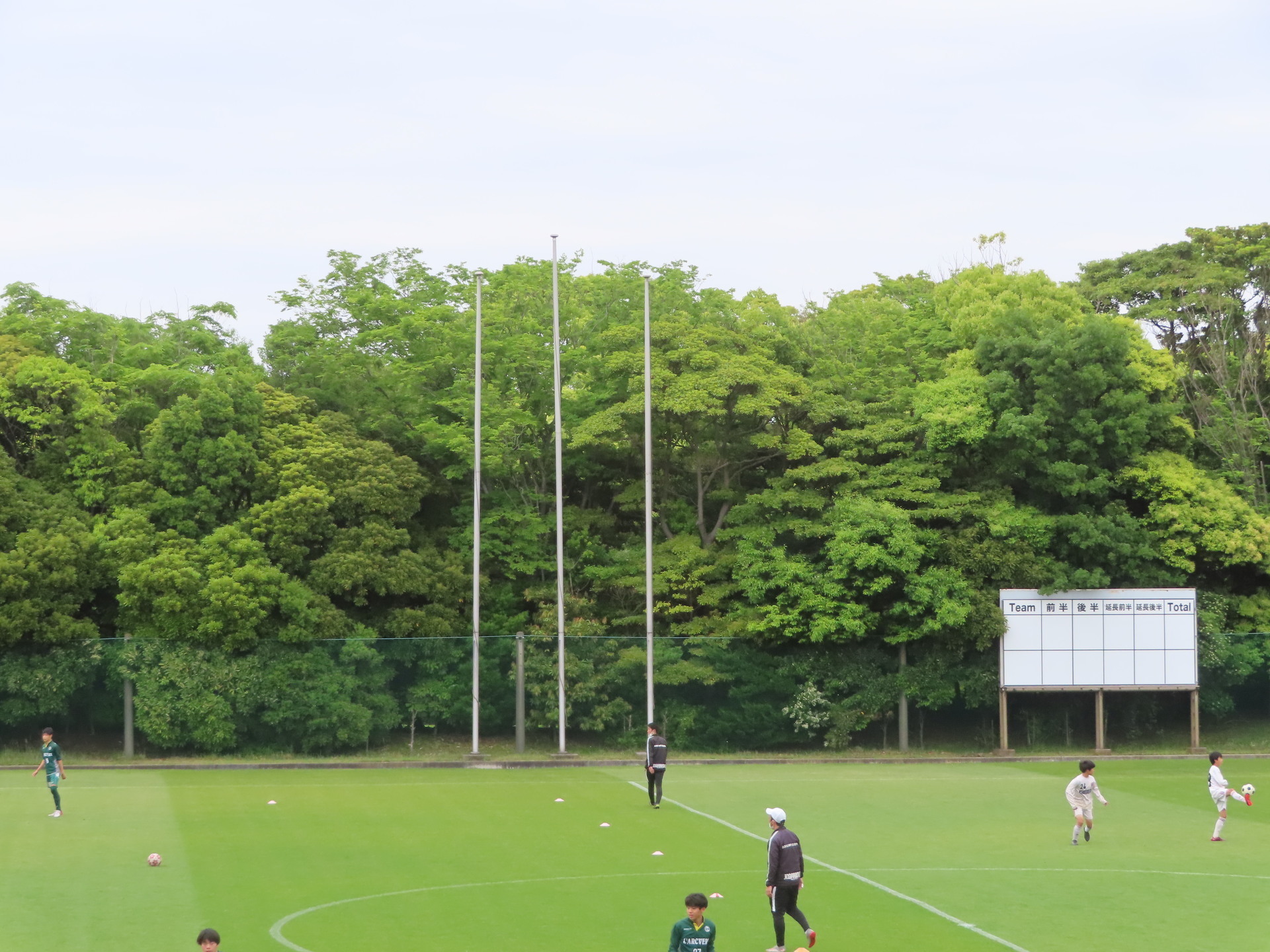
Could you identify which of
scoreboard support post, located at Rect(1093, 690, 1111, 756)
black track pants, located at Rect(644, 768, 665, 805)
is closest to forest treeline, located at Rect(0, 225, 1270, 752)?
scoreboard support post, located at Rect(1093, 690, 1111, 756)

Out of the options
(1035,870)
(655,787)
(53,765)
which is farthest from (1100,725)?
(53,765)

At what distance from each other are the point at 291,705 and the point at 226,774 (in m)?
3.83

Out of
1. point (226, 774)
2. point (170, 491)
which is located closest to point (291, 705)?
point (226, 774)

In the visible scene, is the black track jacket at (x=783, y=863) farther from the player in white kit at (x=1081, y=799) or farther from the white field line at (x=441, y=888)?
the player in white kit at (x=1081, y=799)

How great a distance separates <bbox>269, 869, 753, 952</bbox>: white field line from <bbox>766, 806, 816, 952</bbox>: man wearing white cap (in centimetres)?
498

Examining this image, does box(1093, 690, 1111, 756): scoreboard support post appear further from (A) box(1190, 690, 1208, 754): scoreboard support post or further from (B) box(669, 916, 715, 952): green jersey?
(B) box(669, 916, 715, 952): green jersey

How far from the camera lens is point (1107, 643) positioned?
3931cm

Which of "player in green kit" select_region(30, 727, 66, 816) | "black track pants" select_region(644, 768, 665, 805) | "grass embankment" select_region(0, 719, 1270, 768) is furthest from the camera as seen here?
"grass embankment" select_region(0, 719, 1270, 768)

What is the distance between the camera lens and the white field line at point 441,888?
16719 millimetres

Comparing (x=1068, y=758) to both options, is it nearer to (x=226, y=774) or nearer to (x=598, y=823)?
(x=598, y=823)

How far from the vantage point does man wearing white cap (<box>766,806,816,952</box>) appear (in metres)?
15.7

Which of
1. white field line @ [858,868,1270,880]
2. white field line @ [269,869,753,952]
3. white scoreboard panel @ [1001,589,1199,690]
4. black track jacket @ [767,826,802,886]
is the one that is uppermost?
white scoreboard panel @ [1001,589,1199,690]

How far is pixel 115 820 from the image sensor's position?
26250 mm

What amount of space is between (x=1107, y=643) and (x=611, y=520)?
15351 mm
